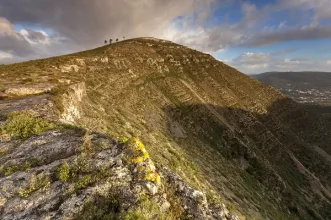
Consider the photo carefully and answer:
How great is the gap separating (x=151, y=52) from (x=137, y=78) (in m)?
34.1

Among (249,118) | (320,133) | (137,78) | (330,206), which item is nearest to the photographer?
(330,206)

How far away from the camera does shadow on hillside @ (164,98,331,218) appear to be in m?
66.8

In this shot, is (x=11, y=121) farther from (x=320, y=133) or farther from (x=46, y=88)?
(x=320, y=133)

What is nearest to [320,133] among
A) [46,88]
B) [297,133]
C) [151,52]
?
[297,133]

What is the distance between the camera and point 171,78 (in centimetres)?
10619

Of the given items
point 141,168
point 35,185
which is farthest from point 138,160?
point 35,185

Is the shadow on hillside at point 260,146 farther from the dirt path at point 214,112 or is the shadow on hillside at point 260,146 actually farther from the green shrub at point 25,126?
the green shrub at point 25,126

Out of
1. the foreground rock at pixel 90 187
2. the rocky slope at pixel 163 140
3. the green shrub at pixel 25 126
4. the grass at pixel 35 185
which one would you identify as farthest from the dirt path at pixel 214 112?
the grass at pixel 35 185

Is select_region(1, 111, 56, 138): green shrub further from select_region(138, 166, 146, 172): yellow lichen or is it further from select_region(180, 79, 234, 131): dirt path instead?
select_region(180, 79, 234, 131): dirt path

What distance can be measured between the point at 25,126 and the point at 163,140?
35.9 m

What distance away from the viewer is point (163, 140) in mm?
53719

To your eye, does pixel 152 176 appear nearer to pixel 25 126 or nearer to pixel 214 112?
pixel 25 126

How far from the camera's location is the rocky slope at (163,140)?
41.5ft

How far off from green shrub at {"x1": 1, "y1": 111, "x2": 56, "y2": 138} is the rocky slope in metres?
0.54
